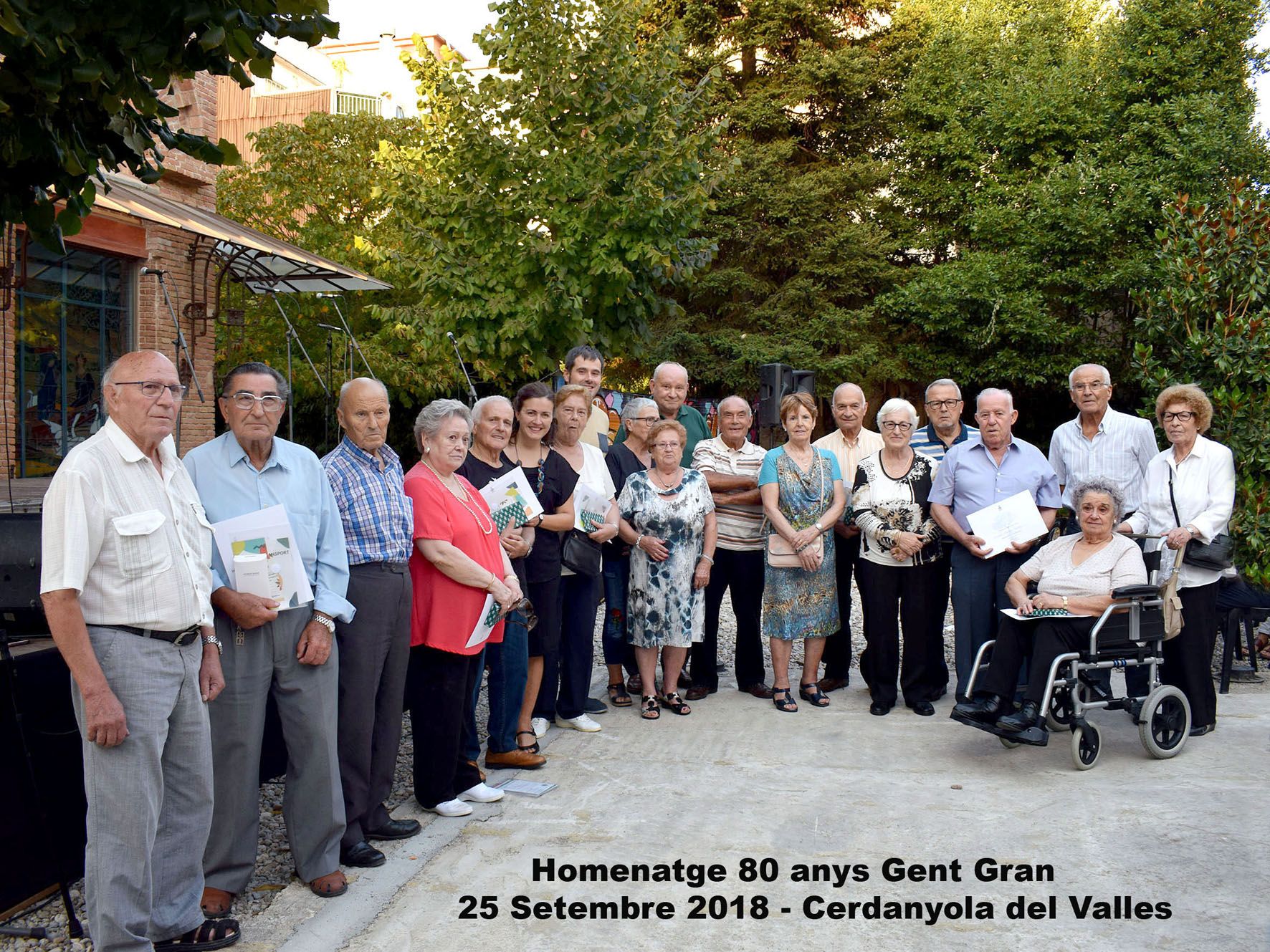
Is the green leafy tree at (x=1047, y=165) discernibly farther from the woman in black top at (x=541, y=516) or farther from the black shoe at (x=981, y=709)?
the woman in black top at (x=541, y=516)

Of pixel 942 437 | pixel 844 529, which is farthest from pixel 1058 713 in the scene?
pixel 942 437

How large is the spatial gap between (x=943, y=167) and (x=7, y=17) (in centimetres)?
2391

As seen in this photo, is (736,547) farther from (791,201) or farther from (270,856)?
(791,201)

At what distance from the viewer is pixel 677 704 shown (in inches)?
256

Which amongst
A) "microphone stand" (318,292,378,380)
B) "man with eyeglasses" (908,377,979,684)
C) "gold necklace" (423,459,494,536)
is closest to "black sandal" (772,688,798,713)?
"man with eyeglasses" (908,377,979,684)

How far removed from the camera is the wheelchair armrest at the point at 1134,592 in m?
5.50

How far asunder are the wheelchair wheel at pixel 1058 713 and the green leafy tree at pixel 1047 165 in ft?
58.1

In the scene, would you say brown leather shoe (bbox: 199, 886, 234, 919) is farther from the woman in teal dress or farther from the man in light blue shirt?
the man in light blue shirt

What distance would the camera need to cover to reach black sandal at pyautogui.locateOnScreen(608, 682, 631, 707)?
22.3 feet

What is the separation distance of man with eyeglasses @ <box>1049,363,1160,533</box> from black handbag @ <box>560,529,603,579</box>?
3.01 meters

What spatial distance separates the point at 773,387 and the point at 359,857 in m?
8.59

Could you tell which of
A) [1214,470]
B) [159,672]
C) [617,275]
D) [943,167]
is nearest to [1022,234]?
[943,167]

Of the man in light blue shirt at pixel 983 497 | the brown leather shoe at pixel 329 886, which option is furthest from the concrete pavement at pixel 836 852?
the man in light blue shirt at pixel 983 497

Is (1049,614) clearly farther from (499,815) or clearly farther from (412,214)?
(412,214)
